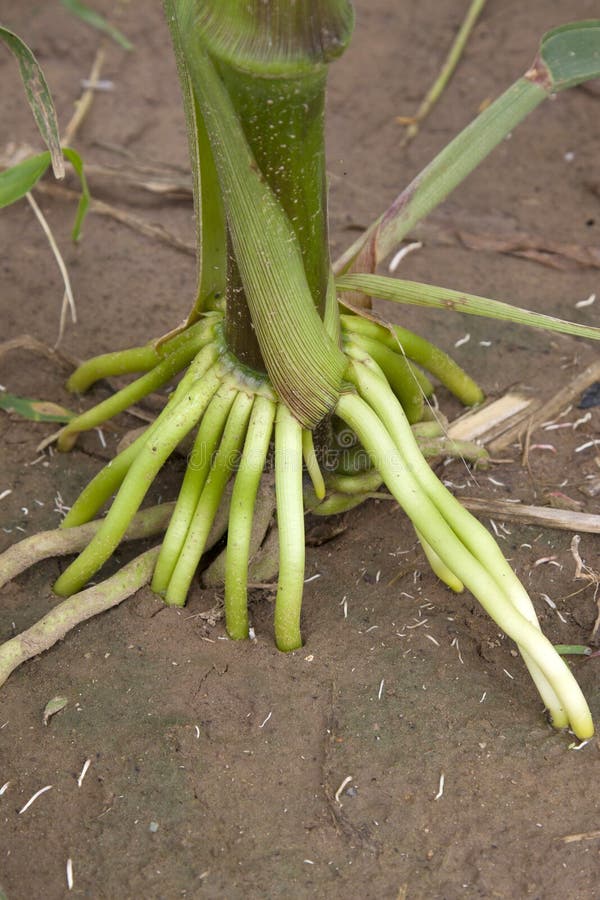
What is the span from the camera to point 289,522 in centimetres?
131

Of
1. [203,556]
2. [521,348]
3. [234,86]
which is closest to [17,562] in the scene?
[203,556]

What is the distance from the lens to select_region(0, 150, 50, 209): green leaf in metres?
1.44

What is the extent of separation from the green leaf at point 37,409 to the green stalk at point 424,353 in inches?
21.5

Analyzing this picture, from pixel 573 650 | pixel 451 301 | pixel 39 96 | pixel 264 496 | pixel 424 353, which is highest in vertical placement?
pixel 39 96

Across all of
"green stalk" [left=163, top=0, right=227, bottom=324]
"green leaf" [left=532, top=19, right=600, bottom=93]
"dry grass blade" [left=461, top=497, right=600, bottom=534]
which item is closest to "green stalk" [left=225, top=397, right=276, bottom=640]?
"green stalk" [left=163, top=0, right=227, bottom=324]

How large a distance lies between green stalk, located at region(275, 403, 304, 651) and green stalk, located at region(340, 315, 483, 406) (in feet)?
0.64

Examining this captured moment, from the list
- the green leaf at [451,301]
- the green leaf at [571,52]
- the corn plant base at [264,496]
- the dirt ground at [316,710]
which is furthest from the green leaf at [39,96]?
the green leaf at [571,52]

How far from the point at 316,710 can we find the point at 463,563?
278mm

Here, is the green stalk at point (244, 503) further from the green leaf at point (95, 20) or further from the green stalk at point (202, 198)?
the green leaf at point (95, 20)

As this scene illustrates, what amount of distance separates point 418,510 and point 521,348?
0.73 meters

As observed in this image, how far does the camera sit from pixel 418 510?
4.20 ft

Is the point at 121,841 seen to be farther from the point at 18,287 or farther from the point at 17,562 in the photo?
the point at 18,287

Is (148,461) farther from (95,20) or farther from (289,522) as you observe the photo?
(95,20)

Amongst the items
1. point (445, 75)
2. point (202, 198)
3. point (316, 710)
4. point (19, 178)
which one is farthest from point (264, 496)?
point (445, 75)
